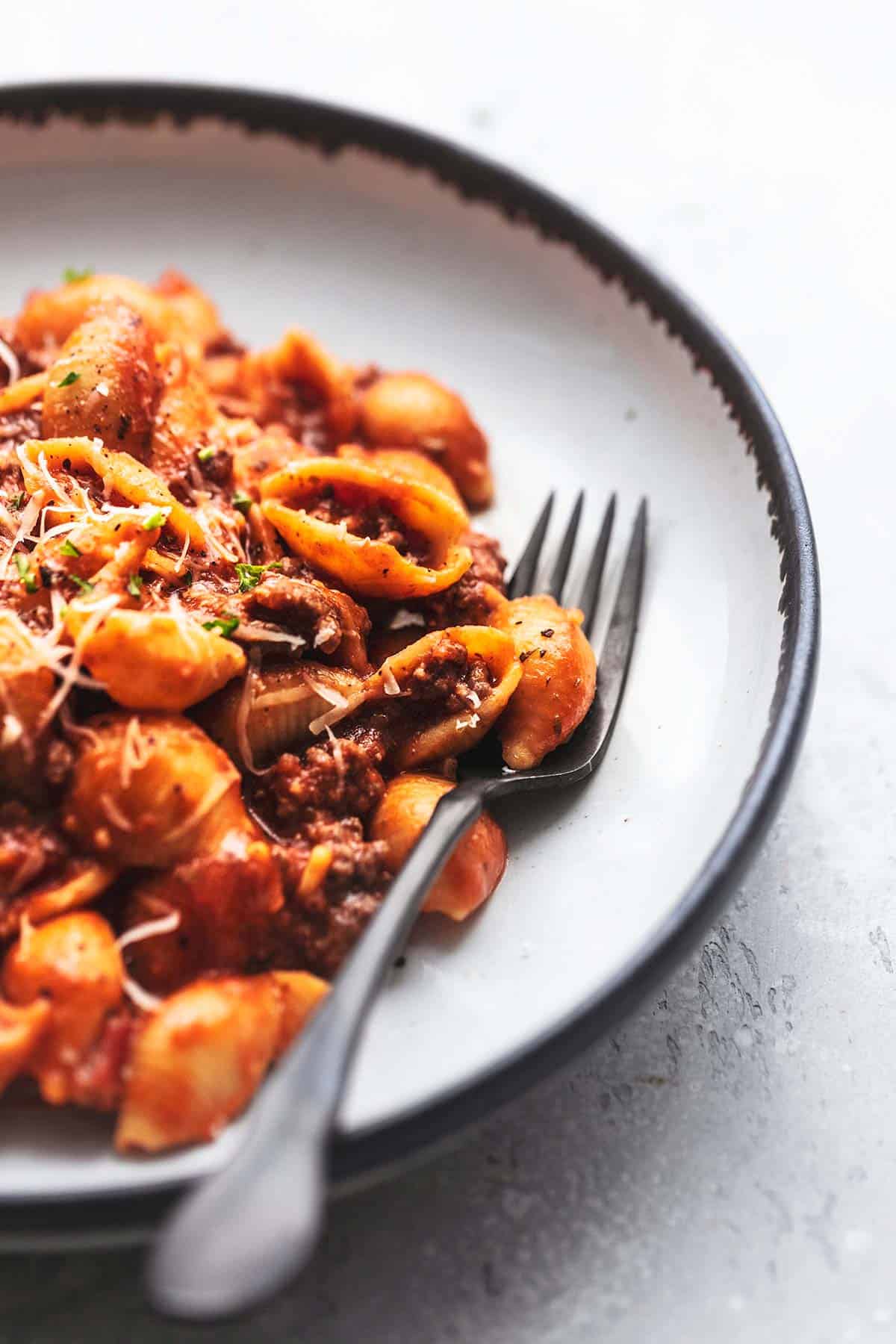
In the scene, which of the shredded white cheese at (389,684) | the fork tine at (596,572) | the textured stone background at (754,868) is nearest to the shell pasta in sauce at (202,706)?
the shredded white cheese at (389,684)

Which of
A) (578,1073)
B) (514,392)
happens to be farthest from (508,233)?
(578,1073)

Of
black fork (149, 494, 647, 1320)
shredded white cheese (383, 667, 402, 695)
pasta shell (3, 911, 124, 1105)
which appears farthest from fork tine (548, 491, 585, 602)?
pasta shell (3, 911, 124, 1105)

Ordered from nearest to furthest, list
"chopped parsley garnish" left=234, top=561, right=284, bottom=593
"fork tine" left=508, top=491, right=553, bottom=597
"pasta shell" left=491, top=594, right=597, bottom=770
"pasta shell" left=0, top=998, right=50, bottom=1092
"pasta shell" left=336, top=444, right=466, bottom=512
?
"pasta shell" left=0, top=998, right=50, bottom=1092 < "chopped parsley garnish" left=234, top=561, right=284, bottom=593 < "pasta shell" left=491, top=594, right=597, bottom=770 < "pasta shell" left=336, top=444, right=466, bottom=512 < "fork tine" left=508, top=491, right=553, bottom=597

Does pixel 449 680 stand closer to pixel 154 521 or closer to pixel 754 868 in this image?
pixel 154 521

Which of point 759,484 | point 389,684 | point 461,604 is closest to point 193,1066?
point 389,684

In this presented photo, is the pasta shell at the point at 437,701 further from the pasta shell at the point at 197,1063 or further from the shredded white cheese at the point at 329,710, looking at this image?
the pasta shell at the point at 197,1063

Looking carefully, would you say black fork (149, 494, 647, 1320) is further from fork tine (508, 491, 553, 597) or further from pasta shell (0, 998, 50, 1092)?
fork tine (508, 491, 553, 597)
